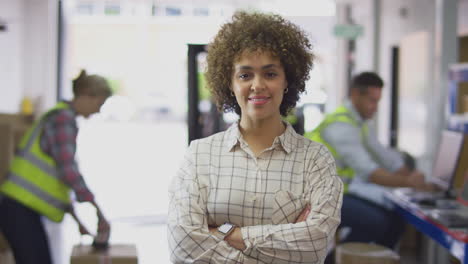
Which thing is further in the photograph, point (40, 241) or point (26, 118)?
point (26, 118)

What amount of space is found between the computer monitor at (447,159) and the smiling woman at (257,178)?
2271 mm

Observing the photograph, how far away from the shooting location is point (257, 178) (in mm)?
1862

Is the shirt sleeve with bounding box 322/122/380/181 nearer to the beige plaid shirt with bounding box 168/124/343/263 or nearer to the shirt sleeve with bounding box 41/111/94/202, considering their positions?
the shirt sleeve with bounding box 41/111/94/202

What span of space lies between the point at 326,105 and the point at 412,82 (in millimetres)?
3668

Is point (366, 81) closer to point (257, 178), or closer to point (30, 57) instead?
point (257, 178)

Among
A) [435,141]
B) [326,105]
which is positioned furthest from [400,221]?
[326,105]

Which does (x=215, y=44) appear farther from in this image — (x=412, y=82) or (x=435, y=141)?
(x=412, y=82)

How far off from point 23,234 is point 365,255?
194 centimetres

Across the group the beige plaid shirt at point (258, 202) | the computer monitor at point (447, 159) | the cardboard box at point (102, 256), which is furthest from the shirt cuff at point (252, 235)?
the computer monitor at point (447, 159)

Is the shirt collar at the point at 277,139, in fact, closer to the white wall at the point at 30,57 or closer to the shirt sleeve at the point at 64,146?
the shirt sleeve at the point at 64,146

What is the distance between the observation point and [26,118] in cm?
632

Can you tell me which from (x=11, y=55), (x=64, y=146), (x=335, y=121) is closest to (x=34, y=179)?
(x=64, y=146)

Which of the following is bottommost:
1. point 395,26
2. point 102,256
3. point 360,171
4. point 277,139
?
point 102,256

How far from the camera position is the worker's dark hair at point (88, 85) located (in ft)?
10.9
